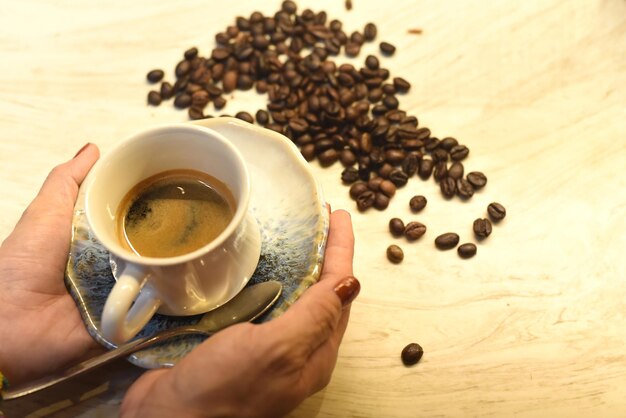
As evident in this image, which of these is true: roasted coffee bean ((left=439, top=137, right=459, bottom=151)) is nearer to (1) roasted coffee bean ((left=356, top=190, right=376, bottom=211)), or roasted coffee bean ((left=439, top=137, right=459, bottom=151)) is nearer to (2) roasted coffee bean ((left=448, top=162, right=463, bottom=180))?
(2) roasted coffee bean ((left=448, top=162, right=463, bottom=180))

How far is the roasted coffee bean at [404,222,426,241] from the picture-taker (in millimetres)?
1415

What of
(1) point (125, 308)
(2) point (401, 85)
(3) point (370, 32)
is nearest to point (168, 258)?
(1) point (125, 308)

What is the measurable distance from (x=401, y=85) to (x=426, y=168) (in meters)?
0.28

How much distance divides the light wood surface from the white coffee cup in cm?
37

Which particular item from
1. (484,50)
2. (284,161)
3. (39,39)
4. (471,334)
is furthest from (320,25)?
(471,334)

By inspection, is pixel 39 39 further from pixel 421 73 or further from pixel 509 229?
pixel 509 229

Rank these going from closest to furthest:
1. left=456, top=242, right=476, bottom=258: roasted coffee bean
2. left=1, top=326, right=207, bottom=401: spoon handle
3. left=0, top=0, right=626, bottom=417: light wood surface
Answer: left=1, top=326, right=207, bottom=401: spoon handle → left=0, top=0, right=626, bottom=417: light wood surface → left=456, top=242, right=476, bottom=258: roasted coffee bean

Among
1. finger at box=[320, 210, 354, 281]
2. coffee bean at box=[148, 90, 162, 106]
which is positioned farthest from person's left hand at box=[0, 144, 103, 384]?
coffee bean at box=[148, 90, 162, 106]

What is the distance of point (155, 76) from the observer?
1655 mm

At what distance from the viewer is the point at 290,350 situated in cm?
91

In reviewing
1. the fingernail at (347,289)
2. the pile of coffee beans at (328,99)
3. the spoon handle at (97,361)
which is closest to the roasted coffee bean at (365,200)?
the pile of coffee beans at (328,99)

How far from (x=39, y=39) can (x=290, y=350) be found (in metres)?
1.36

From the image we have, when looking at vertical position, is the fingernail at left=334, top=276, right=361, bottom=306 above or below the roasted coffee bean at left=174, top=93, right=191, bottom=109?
below

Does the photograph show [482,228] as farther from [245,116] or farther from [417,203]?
[245,116]
